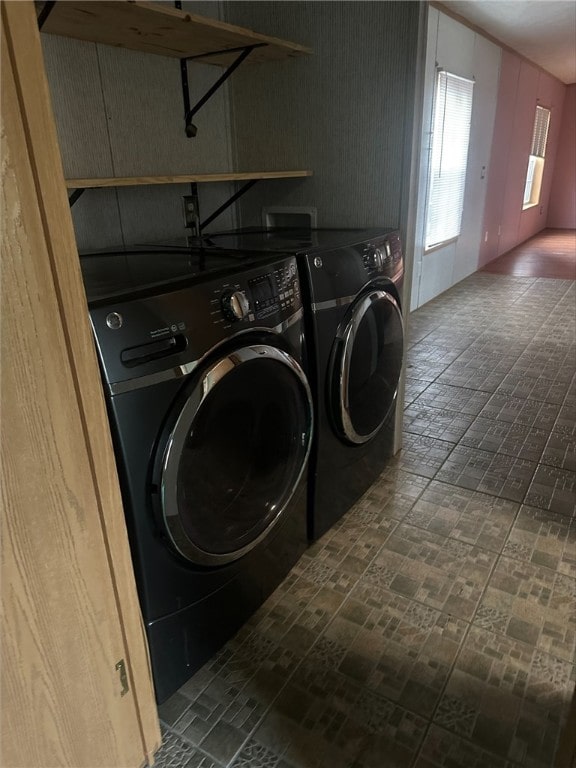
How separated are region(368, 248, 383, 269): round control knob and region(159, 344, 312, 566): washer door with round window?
0.53m

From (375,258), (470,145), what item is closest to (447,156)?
(470,145)

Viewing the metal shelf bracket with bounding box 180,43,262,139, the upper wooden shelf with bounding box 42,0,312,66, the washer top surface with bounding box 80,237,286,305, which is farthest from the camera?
the metal shelf bracket with bounding box 180,43,262,139

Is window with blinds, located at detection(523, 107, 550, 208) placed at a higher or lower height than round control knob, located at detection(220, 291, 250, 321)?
higher

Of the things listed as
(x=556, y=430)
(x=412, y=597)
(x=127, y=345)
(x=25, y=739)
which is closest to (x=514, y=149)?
(x=556, y=430)

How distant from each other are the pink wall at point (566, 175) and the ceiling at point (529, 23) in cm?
255

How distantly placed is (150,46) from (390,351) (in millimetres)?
1321

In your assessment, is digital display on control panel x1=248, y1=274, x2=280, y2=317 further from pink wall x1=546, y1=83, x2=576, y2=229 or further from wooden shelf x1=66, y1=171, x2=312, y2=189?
pink wall x1=546, y1=83, x2=576, y2=229

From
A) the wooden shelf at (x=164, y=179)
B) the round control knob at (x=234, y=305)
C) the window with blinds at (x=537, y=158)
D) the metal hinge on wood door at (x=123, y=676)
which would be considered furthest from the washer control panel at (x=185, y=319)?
the window with blinds at (x=537, y=158)

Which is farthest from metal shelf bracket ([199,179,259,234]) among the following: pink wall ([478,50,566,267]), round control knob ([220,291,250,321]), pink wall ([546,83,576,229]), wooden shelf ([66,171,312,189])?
pink wall ([546,83,576,229])

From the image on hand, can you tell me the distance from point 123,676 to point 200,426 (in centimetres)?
53

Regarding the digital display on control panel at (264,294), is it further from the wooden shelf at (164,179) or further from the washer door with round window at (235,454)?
the wooden shelf at (164,179)

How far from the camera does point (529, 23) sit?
460 centimetres

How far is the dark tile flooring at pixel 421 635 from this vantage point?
118 cm

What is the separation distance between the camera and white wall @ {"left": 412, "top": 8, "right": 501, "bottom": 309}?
3865 mm
